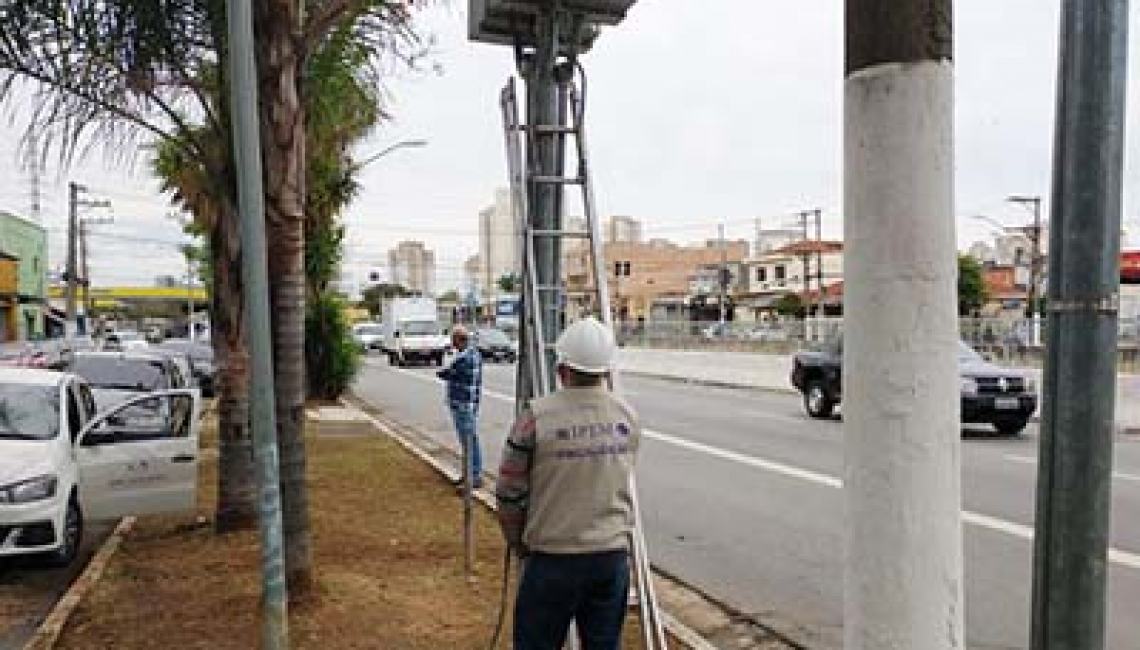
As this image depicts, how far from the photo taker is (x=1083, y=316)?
201cm

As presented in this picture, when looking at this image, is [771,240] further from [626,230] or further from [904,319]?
[904,319]

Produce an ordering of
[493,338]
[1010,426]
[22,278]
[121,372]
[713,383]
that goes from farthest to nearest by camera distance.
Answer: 1. [22,278]
2. [493,338]
3. [713,383]
4. [1010,426]
5. [121,372]

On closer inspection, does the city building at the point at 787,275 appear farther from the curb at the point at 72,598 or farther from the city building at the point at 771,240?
the curb at the point at 72,598

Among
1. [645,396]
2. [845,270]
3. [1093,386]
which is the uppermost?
[845,270]

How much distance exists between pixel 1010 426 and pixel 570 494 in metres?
15.5

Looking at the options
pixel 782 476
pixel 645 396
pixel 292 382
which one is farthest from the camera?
pixel 645 396

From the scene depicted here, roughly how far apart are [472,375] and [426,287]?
119m

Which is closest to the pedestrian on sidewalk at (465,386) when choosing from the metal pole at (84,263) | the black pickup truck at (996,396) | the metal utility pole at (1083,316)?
the metal utility pole at (1083,316)

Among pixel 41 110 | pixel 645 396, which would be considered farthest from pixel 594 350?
pixel 645 396

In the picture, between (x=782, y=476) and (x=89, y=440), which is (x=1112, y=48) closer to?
A: (x=89, y=440)

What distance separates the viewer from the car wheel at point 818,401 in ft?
66.0

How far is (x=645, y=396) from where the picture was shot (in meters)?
27.1

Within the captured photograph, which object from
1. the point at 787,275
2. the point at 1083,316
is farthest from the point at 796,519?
the point at 787,275

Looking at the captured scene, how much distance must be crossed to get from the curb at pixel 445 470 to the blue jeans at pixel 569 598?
6.76 ft
